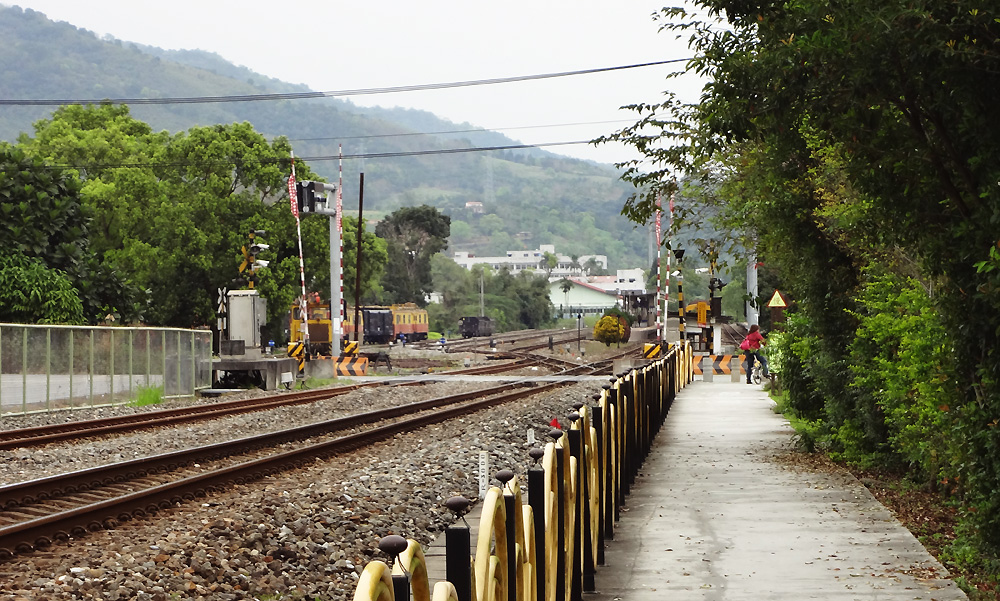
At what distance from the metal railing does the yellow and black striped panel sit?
788 centimetres

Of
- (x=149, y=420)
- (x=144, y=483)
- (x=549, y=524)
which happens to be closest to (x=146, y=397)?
(x=149, y=420)

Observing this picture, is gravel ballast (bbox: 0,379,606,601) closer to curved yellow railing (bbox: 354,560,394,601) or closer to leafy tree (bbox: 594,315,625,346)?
curved yellow railing (bbox: 354,560,394,601)

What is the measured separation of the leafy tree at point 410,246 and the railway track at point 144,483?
92.4m

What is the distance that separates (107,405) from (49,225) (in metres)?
14.8

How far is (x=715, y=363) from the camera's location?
40.2 m

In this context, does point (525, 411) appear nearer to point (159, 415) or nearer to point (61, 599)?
point (159, 415)

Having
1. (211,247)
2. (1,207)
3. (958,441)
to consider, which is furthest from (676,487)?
(211,247)

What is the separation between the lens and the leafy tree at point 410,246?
113500 mm

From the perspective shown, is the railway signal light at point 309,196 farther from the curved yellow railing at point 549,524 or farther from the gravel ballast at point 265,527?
the curved yellow railing at point 549,524

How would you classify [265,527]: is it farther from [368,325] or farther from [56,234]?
[368,325]

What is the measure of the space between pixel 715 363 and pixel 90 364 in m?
21.0

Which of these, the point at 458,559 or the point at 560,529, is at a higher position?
the point at 458,559

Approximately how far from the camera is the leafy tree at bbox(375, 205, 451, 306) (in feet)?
372

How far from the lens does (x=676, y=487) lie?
469 inches
